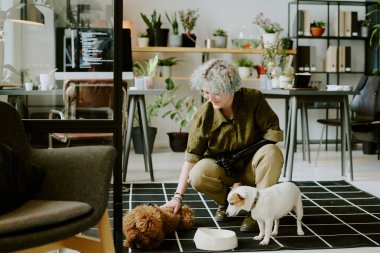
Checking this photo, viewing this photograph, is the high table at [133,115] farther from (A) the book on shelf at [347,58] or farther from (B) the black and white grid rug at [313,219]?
(A) the book on shelf at [347,58]

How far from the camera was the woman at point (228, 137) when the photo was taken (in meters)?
2.92

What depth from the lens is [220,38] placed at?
647cm

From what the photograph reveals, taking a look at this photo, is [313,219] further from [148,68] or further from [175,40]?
[175,40]

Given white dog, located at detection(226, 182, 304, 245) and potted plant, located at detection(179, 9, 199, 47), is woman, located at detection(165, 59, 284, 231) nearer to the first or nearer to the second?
white dog, located at detection(226, 182, 304, 245)

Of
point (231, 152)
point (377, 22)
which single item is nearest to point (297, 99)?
point (231, 152)

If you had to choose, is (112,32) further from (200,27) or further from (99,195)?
(200,27)

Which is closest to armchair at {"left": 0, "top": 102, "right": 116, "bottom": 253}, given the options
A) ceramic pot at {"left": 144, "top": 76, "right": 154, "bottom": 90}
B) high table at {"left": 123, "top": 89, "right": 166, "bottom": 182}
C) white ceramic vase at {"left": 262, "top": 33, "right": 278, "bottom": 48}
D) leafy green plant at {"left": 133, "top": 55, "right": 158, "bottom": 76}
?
high table at {"left": 123, "top": 89, "right": 166, "bottom": 182}

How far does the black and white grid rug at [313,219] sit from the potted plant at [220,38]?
99.6 inches

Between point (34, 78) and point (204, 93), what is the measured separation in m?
0.90

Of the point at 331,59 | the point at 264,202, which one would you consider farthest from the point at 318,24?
the point at 264,202

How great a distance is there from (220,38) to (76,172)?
479 centimetres

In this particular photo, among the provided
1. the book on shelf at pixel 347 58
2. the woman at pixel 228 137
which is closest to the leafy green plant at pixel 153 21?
the book on shelf at pixel 347 58

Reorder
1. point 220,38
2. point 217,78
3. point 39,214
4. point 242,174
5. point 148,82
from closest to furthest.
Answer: point 39,214 → point 217,78 → point 242,174 → point 148,82 → point 220,38

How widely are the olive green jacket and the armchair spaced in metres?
1.15
